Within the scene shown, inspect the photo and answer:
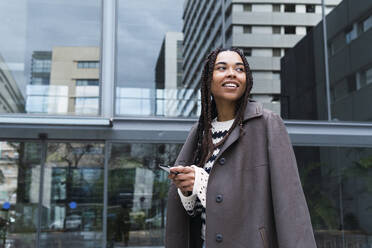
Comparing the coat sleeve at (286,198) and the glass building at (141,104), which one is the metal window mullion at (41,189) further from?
the coat sleeve at (286,198)

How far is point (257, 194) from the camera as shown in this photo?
152 centimetres

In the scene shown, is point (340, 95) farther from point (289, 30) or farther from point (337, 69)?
point (289, 30)

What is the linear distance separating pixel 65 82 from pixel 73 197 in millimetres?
2383

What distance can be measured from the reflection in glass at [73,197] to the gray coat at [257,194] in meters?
7.55

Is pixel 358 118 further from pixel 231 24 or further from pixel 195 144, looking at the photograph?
pixel 195 144

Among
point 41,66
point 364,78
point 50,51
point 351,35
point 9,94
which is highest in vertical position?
point 351,35

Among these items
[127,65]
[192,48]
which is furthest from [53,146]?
[192,48]

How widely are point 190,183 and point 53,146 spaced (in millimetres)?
7888

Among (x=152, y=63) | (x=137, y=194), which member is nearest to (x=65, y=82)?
(x=152, y=63)

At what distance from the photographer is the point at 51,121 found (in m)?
8.06

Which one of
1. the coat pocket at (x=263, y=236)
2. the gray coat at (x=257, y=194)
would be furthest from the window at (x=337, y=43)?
the coat pocket at (x=263, y=236)

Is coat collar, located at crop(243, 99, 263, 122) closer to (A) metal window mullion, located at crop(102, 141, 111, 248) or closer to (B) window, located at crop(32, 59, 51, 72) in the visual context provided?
(A) metal window mullion, located at crop(102, 141, 111, 248)

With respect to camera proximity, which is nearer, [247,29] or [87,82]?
[87,82]

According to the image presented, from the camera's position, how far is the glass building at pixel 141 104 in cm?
877
